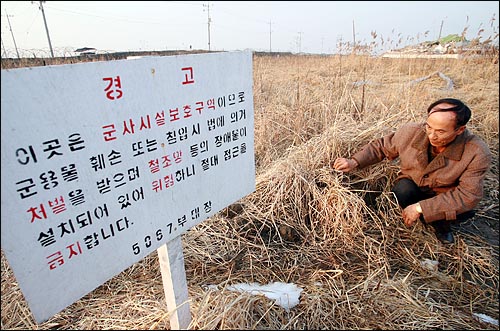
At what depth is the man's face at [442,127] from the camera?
6.12 feet

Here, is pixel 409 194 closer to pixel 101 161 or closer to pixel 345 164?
pixel 345 164

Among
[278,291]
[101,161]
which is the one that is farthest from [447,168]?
[101,161]

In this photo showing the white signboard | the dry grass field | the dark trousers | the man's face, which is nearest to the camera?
the white signboard

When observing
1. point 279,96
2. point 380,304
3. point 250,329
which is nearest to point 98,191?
point 250,329

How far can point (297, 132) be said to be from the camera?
11.5 feet

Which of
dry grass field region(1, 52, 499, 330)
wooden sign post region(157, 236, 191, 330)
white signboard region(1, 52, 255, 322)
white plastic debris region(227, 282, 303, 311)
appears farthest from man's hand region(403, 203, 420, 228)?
wooden sign post region(157, 236, 191, 330)

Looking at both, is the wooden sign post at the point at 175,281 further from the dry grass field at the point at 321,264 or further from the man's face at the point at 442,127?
the man's face at the point at 442,127

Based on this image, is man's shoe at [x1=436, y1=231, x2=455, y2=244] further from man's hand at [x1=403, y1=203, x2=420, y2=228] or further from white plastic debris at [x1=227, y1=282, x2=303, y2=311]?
white plastic debris at [x1=227, y1=282, x2=303, y2=311]

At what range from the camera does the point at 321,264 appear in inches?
80.2

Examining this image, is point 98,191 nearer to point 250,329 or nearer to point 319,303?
point 250,329

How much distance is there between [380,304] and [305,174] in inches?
46.9

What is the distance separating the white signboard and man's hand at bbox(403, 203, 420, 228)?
1547 millimetres

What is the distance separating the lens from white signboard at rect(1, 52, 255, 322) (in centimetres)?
79

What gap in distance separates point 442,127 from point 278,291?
1.44 metres
